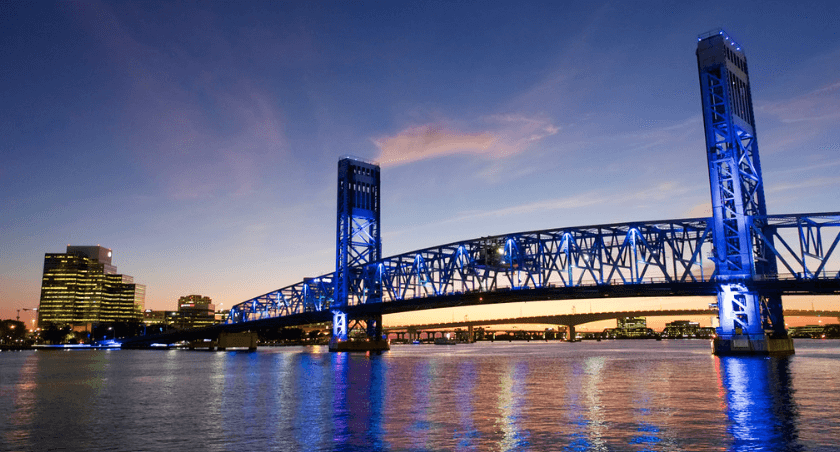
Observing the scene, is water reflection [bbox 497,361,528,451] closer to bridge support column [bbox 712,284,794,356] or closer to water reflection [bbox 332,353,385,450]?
water reflection [bbox 332,353,385,450]

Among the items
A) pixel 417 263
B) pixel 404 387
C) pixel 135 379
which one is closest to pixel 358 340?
pixel 417 263

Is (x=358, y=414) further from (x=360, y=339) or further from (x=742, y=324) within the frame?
(x=360, y=339)

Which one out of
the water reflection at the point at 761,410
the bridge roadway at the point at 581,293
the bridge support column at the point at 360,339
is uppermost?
the bridge roadway at the point at 581,293

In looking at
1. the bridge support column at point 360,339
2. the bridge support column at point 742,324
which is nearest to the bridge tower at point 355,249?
the bridge support column at point 360,339

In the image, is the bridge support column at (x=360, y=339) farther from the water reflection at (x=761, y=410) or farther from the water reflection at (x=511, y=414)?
the water reflection at (x=761, y=410)

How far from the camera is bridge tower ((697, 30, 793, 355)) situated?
233 feet

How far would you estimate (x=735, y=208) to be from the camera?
2921 inches

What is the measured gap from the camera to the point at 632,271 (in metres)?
82.4

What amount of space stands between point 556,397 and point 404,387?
12029 millimetres

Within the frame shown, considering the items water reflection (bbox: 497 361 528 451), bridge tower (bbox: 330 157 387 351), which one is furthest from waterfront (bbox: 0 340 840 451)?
bridge tower (bbox: 330 157 387 351)

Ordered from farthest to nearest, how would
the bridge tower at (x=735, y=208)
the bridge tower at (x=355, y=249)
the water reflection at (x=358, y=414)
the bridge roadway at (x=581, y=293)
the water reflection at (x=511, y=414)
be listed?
1. the bridge tower at (x=355, y=249)
2. the bridge tower at (x=735, y=208)
3. the bridge roadway at (x=581, y=293)
4. the water reflection at (x=358, y=414)
5. the water reflection at (x=511, y=414)

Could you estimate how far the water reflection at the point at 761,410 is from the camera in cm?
2114

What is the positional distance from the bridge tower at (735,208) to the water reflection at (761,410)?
75.8ft

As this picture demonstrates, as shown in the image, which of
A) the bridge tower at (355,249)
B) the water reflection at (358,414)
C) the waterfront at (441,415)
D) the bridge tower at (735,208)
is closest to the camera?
the waterfront at (441,415)
